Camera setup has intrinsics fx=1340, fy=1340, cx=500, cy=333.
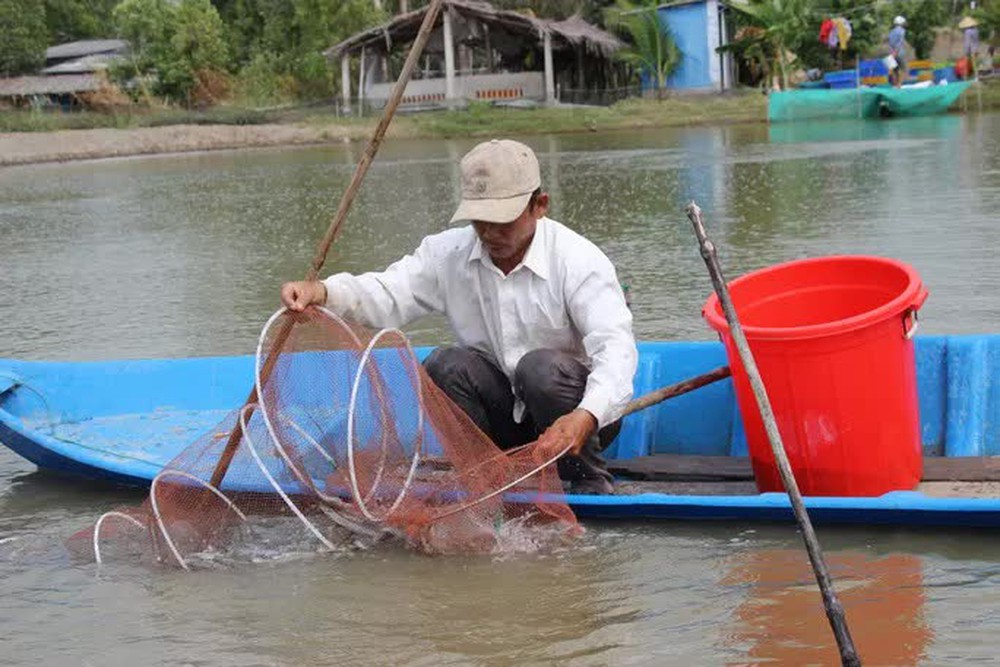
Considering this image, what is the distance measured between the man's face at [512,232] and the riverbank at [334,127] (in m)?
25.3

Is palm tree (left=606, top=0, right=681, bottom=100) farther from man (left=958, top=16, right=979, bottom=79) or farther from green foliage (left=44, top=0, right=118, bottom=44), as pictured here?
green foliage (left=44, top=0, right=118, bottom=44)

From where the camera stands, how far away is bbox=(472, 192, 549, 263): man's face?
159 inches

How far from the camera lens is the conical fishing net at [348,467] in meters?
4.12

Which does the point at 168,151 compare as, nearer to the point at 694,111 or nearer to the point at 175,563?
the point at 694,111

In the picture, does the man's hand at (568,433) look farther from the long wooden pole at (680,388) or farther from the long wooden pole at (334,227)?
the long wooden pole at (334,227)

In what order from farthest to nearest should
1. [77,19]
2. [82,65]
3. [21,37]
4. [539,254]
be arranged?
[77,19]
[82,65]
[21,37]
[539,254]

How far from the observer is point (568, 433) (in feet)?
12.8

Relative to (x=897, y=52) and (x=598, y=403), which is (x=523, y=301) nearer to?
(x=598, y=403)

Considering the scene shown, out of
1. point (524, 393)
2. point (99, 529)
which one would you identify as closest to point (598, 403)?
point (524, 393)

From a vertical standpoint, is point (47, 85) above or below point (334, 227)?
above

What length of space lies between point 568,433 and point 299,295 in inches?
36.6

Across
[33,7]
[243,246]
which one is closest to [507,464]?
[243,246]

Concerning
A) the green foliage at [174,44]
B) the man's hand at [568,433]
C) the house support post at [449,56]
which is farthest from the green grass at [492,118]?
the man's hand at [568,433]

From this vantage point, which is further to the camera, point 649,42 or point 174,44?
point 174,44
